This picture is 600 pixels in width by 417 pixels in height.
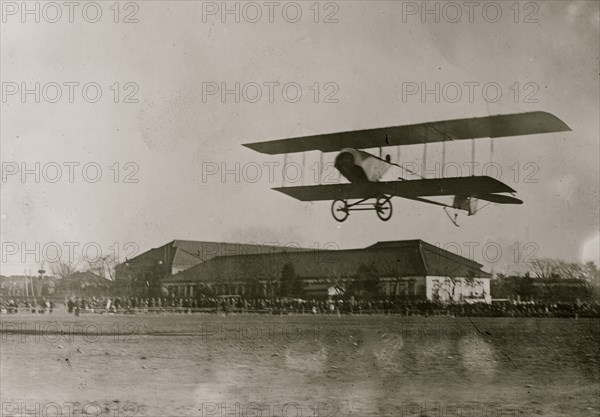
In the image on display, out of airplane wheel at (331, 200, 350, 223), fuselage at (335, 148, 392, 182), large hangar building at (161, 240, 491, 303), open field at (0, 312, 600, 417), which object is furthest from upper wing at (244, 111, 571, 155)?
open field at (0, 312, 600, 417)

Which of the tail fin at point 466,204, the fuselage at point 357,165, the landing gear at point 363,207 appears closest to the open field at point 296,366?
the tail fin at point 466,204

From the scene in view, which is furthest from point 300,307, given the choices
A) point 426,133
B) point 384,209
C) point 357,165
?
point 426,133

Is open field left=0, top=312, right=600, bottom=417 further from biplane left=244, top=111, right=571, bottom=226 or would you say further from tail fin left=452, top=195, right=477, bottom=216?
biplane left=244, top=111, right=571, bottom=226

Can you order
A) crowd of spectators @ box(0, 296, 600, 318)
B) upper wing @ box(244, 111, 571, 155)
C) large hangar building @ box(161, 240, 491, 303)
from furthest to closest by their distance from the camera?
1. crowd of spectators @ box(0, 296, 600, 318)
2. large hangar building @ box(161, 240, 491, 303)
3. upper wing @ box(244, 111, 571, 155)

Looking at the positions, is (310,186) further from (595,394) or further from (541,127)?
(595,394)

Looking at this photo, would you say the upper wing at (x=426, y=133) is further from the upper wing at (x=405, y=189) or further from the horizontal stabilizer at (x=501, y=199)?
the horizontal stabilizer at (x=501, y=199)

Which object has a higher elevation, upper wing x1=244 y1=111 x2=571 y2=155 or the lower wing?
upper wing x1=244 y1=111 x2=571 y2=155

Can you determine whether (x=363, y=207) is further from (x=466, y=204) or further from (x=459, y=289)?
(x=459, y=289)
